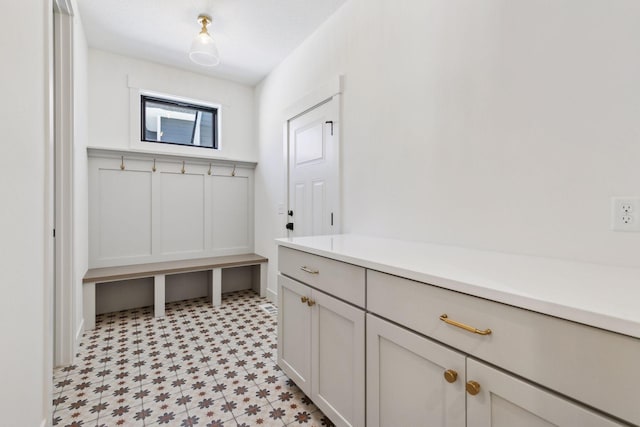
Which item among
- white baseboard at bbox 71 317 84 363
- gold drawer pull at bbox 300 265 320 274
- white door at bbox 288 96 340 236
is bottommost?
white baseboard at bbox 71 317 84 363

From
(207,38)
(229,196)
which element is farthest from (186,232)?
(207,38)

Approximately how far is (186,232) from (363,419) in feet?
9.27

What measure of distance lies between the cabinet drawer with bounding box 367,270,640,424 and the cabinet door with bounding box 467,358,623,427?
0.07ft

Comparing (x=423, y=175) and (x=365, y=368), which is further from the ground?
(x=423, y=175)

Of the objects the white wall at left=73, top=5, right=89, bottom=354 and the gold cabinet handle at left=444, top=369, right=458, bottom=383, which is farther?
the white wall at left=73, top=5, right=89, bottom=354

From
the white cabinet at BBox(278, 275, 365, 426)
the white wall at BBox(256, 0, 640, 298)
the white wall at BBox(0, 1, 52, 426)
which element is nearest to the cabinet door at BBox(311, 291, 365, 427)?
the white cabinet at BBox(278, 275, 365, 426)

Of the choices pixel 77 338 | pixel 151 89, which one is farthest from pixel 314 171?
pixel 77 338

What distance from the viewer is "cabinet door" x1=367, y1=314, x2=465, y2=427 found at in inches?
35.0

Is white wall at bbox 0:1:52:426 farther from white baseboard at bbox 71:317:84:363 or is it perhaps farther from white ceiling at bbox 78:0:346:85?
white ceiling at bbox 78:0:346:85

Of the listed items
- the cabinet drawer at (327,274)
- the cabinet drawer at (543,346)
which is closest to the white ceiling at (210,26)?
the cabinet drawer at (327,274)

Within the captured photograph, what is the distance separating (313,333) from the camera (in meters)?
1.50

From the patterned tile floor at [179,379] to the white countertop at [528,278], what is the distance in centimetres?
91

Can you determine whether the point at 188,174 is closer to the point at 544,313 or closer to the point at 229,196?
the point at 229,196

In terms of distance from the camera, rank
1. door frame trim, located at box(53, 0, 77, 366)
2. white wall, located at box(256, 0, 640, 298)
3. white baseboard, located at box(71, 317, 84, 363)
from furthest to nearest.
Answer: white baseboard, located at box(71, 317, 84, 363) < door frame trim, located at box(53, 0, 77, 366) < white wall, located at box(256, 0, 640, 298)
